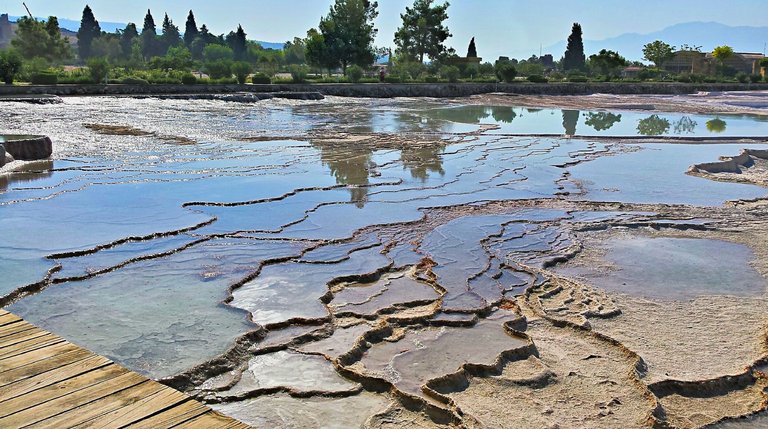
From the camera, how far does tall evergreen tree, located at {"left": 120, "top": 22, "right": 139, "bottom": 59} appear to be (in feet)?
255

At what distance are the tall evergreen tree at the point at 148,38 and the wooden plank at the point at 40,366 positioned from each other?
85.7 metres

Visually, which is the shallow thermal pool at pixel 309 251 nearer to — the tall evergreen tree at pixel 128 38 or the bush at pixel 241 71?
the bush at pixel 241 71

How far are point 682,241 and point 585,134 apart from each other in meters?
12.8

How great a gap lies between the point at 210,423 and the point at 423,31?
5913 cm

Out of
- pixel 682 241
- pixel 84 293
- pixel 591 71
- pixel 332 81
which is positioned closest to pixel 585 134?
pixel 682 241

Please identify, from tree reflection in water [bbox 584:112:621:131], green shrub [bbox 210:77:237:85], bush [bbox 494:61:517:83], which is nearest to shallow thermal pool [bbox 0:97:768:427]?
tree reflection in water [bbox 584:112:621:131]

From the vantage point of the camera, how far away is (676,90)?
147 ft

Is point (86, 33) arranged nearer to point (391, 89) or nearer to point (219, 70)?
point (219, 70)

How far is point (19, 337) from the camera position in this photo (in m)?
3.24

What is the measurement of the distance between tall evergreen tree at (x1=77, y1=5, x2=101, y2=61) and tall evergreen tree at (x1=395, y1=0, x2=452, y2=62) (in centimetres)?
3553

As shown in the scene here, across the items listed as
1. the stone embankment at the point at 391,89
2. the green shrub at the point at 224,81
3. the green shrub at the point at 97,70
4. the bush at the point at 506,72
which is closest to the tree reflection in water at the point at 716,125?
the stone embankment at the point at 391,89

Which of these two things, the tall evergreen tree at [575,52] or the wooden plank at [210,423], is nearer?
the wooden plank at [210,423]

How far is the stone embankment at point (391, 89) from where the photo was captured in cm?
2949

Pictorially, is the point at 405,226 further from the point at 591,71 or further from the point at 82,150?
the point at 591,71
